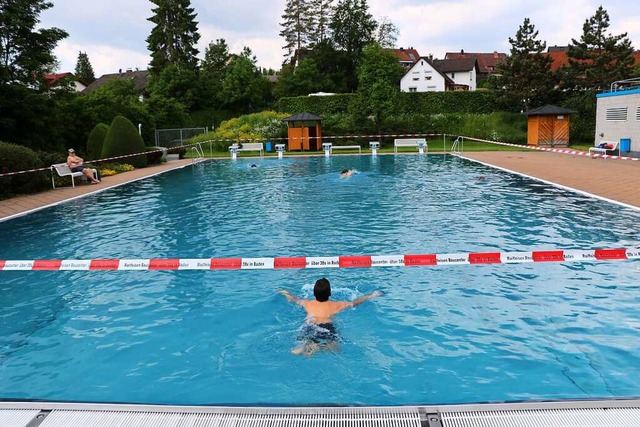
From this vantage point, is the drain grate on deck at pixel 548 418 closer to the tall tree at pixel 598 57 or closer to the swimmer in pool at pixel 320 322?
the swimmer in pool at pixel 320 322

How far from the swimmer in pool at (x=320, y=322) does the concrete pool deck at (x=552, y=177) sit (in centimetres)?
1015

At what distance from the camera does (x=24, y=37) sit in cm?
2700

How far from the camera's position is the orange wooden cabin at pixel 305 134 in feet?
126

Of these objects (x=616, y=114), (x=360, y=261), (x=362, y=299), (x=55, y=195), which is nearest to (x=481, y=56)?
(x=616, y=114)

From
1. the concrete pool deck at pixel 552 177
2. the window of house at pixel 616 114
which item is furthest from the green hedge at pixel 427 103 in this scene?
the concrete pool deck at pixel 552 177

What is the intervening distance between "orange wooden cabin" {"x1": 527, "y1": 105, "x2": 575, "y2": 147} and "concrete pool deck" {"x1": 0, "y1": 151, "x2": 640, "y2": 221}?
297 inches

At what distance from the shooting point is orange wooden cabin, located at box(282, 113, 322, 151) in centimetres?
3831

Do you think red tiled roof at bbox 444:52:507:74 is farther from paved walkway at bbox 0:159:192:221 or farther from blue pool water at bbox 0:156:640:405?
blue pool water at bbox 0:156:640:405

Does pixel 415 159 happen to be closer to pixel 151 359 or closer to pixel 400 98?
pixel 400 98

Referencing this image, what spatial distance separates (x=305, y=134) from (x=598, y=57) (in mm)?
23844

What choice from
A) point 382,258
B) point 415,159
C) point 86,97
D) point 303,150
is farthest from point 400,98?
point 382,258

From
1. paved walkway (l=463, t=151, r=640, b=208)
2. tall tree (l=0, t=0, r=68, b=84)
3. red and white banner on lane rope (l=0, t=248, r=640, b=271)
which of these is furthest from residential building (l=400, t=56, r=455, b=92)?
red and white banner on lane rope (l=0, t=248, r=640, b=271)

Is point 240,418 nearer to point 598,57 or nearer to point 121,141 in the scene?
point 121,141

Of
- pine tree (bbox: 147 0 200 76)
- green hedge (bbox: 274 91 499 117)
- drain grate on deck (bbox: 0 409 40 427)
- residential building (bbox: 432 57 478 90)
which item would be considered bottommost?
drain grate on deck (bbox: 0 409 40 427)
